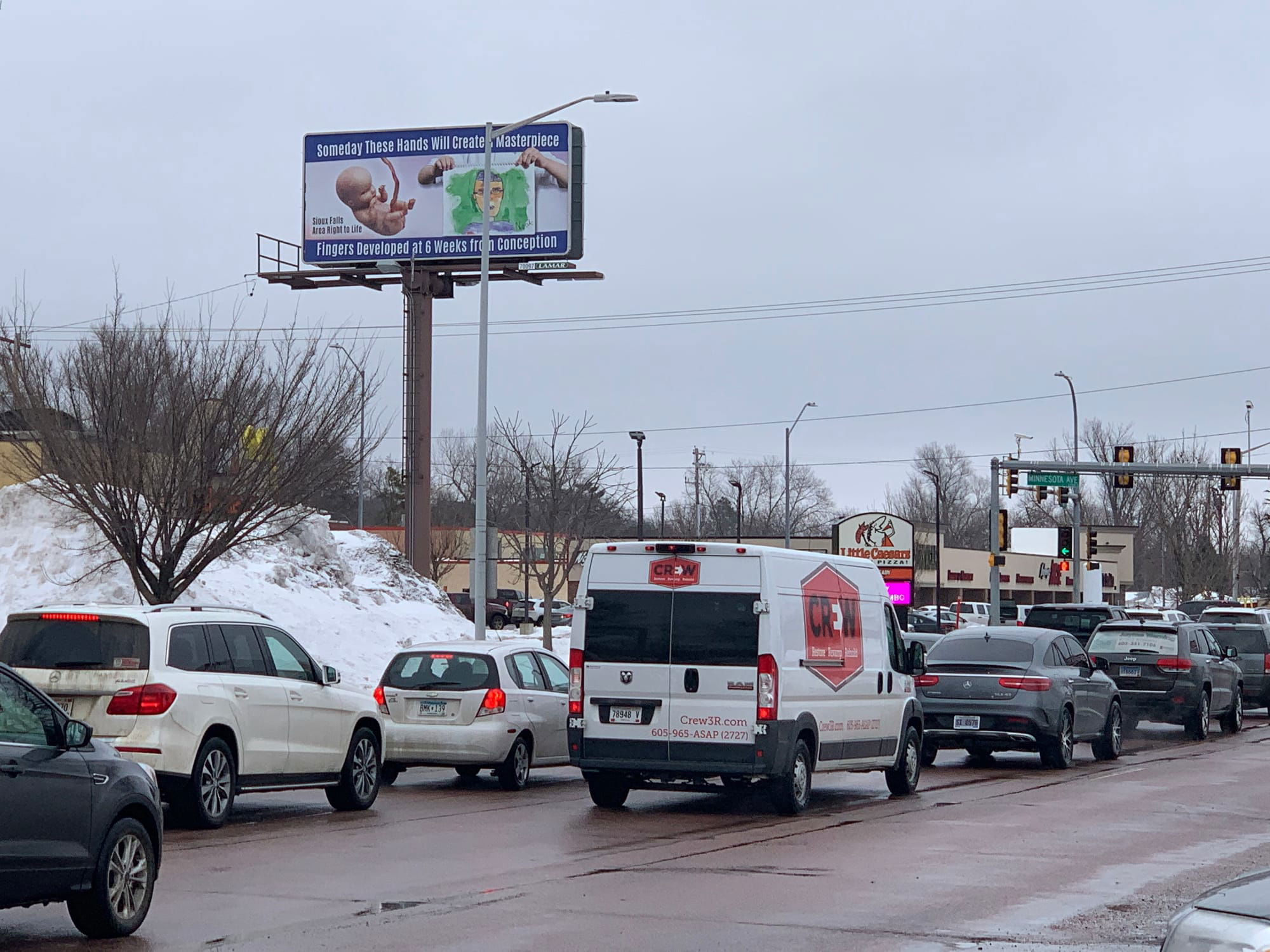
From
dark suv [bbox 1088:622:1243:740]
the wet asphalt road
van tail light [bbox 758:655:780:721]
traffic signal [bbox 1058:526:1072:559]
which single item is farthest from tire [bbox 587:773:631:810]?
traffic signal [bbox 1058:526:1072:559]

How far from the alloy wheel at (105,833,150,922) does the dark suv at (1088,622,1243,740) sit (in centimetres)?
1947

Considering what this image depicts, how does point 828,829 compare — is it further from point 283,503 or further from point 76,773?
point 283,503

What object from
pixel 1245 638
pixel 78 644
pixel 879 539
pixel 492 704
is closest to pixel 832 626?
pixel 492 704

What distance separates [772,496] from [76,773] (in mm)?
113962

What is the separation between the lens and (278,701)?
46.3 feet

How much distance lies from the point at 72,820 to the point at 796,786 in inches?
315

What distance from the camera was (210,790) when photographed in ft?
43.2

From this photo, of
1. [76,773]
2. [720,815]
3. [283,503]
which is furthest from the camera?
[283,503]

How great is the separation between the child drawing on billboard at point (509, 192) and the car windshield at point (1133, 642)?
22.4 m

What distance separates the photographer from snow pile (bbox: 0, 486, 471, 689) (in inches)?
1204

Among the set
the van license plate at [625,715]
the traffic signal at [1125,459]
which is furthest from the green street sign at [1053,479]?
the van license plate at [625,715]

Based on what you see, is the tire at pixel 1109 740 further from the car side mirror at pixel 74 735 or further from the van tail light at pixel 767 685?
the car side mirror at pixel 74 735

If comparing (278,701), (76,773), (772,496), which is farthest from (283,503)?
(772,496)

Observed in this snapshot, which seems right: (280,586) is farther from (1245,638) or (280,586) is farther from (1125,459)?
(1125,459)
